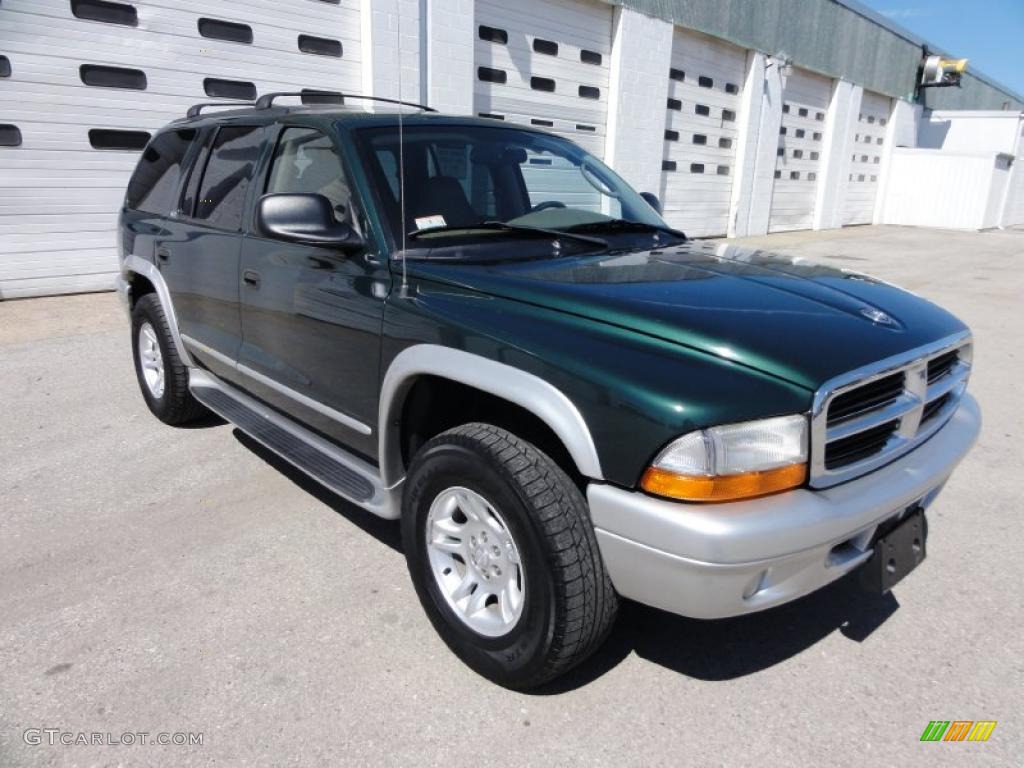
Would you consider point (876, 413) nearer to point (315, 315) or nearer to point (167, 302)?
point (315, 315)

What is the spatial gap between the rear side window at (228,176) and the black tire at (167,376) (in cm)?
78

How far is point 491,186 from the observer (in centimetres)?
320

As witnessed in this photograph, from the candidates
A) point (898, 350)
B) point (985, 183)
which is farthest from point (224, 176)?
point (985, 183)

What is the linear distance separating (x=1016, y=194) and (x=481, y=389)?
32.9m

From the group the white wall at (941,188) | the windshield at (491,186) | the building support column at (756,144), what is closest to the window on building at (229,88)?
the windshield at (491,186)

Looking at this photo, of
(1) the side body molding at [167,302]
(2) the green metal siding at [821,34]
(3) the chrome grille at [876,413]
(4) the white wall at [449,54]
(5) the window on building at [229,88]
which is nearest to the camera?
(3) the chrome grille at [876,413]

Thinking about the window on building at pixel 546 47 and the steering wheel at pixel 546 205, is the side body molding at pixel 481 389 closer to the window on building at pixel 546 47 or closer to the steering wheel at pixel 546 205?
the steering wheel at pixel 546 205

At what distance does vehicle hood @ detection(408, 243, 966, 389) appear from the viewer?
79.6 inches

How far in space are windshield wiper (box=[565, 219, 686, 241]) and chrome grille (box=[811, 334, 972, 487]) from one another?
4.34 feet

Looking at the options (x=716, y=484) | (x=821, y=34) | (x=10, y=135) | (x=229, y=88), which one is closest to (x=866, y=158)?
(x=821, y=34)

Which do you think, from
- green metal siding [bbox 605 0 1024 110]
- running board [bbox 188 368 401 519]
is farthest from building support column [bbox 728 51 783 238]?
running board [bbox 188 368 401 519]

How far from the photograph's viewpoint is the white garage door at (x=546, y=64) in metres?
10.7

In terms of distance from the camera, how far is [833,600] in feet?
9.29

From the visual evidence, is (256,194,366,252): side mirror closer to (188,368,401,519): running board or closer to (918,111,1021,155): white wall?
(188,368,401,519): running board
